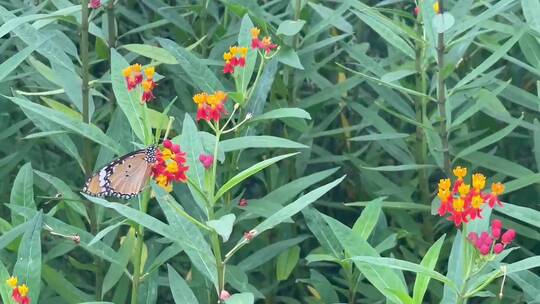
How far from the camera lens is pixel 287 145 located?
1.94 m

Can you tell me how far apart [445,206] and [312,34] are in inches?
46.3

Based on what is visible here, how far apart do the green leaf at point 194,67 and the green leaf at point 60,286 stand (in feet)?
1.84

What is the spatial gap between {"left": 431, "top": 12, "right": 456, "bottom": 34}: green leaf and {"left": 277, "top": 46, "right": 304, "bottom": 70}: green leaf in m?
0.36

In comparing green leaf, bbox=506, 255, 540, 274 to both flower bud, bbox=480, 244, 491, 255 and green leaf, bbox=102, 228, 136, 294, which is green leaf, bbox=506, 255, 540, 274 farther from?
green leaf, bbox=102, 228, 136, 294

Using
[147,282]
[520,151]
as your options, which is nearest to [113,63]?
[147,282]

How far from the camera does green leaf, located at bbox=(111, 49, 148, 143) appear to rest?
1.96m

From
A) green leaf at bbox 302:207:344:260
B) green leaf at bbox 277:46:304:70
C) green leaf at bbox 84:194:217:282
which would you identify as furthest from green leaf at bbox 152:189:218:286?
green leaf at bbox 277:46:304:70

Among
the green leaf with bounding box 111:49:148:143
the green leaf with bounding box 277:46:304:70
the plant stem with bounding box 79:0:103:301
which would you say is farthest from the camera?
the green leaf with bounding box 277:46:304:70

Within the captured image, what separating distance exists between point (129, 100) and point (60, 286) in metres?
0.47

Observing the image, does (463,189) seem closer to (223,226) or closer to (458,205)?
(458,205)

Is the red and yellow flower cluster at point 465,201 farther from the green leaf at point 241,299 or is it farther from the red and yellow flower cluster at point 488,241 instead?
the green leaf at point 241,299

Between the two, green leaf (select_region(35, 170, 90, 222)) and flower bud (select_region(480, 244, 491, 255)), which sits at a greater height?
flower bud (select_region(480, 244, 491, 255))

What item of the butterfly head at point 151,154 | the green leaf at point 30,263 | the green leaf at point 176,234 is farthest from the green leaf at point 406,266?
the green leaf at point 30,263

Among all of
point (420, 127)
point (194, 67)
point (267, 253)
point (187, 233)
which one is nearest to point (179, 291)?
point (187, 233)
